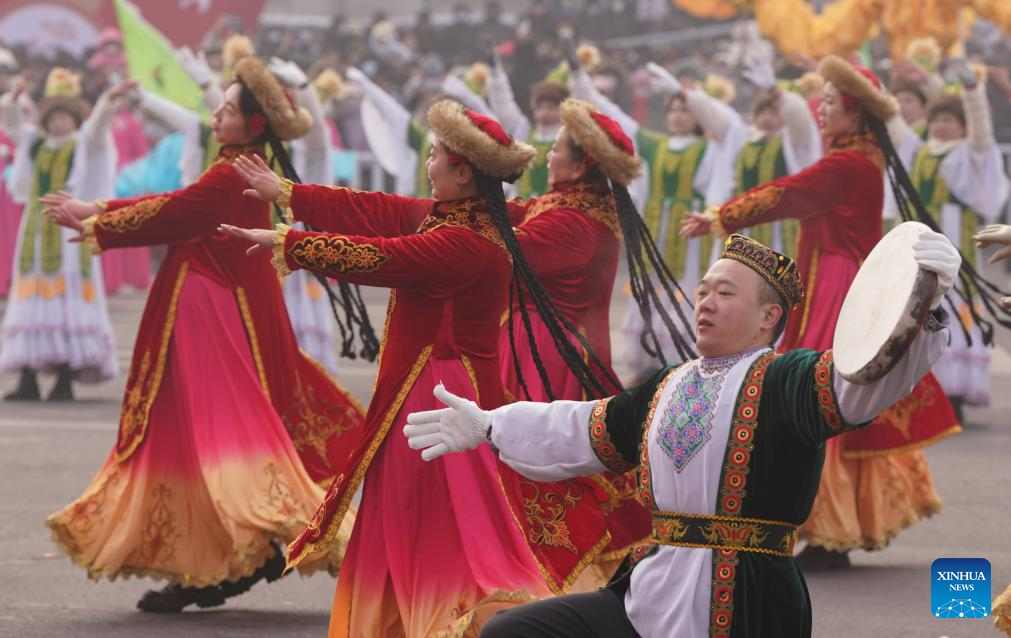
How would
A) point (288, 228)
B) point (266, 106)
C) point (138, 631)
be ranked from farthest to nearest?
point (266, 106), point (138, 631), point (288, 228)

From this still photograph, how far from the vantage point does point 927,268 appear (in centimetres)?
379

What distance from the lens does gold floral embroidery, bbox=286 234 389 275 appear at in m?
5.04

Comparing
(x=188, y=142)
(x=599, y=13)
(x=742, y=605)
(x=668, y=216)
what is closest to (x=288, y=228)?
(x=742, y=605)

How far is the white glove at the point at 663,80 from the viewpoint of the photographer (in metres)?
10.2

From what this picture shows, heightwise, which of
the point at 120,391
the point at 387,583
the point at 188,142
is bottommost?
the point at 120,391

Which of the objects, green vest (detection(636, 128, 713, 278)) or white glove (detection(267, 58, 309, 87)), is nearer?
white glove (detection(267, 58, 309, 87))

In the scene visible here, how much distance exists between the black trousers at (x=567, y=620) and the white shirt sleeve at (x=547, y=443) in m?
0.30

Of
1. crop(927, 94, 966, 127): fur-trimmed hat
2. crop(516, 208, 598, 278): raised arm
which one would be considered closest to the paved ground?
crop(516, 208, 598, 278): raised arm

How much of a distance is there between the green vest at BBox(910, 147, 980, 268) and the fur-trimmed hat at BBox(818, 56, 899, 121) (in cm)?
413

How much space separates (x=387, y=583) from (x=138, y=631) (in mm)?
1505

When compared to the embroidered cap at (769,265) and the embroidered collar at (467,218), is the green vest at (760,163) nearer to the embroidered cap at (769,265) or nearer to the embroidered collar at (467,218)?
Result: the embroidered collar at (467,218)

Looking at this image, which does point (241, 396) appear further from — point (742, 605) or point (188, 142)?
point (188, 142)

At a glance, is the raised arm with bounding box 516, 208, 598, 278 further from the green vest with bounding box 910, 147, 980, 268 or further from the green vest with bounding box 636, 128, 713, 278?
the green vest with bounding box 636, 128, 713, 278

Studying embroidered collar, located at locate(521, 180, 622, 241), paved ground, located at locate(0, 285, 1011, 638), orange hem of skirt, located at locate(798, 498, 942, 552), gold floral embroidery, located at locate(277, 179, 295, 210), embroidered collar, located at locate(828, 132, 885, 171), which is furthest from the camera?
embroidered collar, located at locate(828, 132, 885, 171)
